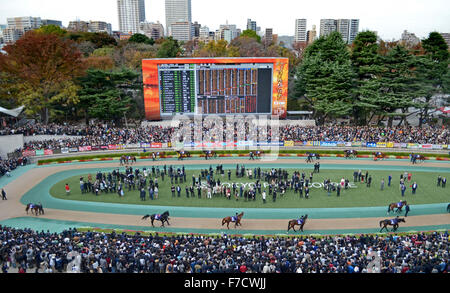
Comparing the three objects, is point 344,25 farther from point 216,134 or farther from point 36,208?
point 36,208

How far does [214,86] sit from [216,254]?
28903mm

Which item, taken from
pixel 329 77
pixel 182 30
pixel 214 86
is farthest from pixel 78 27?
pixel 329 77

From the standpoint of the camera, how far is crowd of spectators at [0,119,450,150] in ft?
121

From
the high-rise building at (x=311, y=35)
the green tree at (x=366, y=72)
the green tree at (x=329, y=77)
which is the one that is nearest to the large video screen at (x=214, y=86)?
the green tree at (x=329, y=77)

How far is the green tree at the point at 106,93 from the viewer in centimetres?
4206

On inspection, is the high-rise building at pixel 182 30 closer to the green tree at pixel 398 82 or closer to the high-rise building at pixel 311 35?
the high-rise building at pixel 311 35

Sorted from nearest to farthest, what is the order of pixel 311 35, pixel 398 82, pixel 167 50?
pixel 398 82 < pixel 167 50 < pixel 311 35

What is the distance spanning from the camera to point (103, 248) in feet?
49.4

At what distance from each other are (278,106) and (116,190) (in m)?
23.6

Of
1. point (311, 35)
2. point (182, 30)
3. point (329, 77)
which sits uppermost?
point (182, 30)

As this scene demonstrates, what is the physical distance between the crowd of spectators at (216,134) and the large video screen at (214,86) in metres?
2.18

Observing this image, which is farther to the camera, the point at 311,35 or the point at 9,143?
the point at 311,35

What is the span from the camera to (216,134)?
38375 mm

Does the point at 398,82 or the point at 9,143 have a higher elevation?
the point at 398,82
